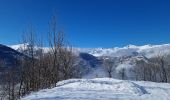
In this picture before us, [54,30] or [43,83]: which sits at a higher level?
[54,30]

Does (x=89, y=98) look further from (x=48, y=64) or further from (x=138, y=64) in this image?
(x=138, y=64)

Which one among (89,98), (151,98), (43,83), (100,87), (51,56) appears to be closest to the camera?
(89,98)

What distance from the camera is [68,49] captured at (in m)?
59.9

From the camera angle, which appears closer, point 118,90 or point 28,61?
point 118,90

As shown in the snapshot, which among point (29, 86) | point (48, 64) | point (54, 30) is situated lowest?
point (29, 86)

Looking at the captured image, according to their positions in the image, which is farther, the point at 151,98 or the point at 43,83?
the point at 43,83

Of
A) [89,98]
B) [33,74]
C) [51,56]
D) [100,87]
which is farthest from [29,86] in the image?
[89,98]

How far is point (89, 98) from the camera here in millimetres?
20500

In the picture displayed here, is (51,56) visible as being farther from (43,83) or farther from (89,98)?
(89,98)

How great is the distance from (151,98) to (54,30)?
1855 cm

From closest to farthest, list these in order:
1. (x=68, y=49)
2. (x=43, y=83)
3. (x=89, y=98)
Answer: (x=89, y=98)
(x=43, y=83)
(x=68, y=49)

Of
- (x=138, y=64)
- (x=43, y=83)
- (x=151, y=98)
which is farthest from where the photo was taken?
(x=138, y=64)

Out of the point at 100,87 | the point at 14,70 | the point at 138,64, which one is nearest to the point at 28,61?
the point at 14,70

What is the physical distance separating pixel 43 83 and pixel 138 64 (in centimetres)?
10412
